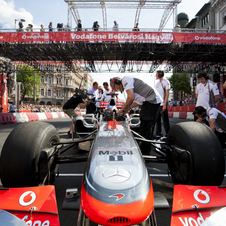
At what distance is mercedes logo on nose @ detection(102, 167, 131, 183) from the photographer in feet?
4.36

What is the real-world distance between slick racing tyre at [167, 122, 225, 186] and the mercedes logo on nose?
0.81 meters

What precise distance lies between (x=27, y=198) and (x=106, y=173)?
75 centimetres

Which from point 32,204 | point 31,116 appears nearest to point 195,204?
point 32,204

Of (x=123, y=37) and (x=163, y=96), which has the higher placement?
(x=123, y=37)

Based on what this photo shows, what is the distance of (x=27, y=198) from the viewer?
5.31ft

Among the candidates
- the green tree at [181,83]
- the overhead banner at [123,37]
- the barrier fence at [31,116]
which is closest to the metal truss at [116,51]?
the overhead banner at [123,37]

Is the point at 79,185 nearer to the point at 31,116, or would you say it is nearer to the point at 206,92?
the point at 206,92

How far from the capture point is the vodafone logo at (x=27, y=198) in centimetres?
157

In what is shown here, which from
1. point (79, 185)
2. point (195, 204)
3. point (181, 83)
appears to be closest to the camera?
point (195, 204)

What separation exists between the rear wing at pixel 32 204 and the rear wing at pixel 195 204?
914mm

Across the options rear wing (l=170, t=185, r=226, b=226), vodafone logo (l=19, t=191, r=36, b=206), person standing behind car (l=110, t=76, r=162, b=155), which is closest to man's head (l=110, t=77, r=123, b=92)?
person standing behind car (l=110, t=76, r=162, b=155)

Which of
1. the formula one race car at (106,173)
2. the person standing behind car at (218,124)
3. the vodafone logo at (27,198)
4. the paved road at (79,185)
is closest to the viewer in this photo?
the formula one race car at (106,173)

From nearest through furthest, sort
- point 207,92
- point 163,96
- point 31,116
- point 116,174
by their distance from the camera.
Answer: point 116,174 → point 207,92 → point 163,96 → point 31,116

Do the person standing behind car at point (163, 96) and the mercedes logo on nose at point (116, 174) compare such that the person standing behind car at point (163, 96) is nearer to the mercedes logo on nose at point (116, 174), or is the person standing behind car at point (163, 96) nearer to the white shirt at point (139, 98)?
the white shirt at point (139, 98)
